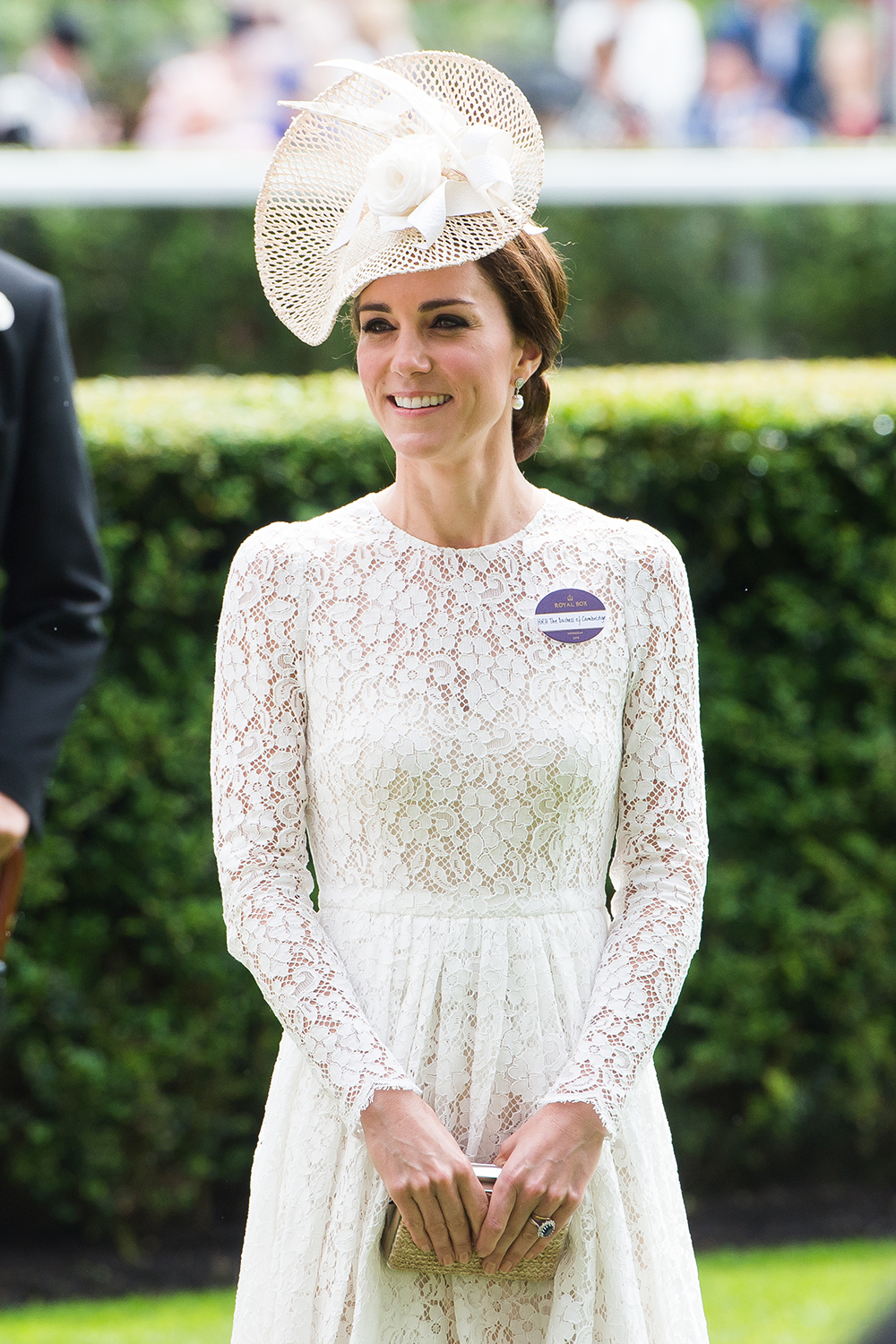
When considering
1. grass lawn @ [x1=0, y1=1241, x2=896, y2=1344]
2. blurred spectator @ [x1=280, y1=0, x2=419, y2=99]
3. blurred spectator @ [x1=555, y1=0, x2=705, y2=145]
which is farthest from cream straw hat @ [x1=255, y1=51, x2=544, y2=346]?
blurred spectator @ [x1=555, y1=0, x2=705, y2=145]

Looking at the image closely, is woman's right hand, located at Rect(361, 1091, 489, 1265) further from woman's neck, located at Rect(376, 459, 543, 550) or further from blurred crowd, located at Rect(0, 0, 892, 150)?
blurred crowd, located at Rect(0, 0, 892, 150)

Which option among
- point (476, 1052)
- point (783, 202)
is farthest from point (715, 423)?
point (783, 202)

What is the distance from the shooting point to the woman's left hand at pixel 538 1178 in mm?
2002

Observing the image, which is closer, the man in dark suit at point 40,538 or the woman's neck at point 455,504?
the woman's neck at point 455,504

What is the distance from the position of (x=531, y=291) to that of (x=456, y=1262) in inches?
49.5

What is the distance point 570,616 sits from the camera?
87.0 inches

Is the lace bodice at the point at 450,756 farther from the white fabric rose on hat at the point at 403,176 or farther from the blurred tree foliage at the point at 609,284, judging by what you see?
the blurred tree foliage at the point at 609,284

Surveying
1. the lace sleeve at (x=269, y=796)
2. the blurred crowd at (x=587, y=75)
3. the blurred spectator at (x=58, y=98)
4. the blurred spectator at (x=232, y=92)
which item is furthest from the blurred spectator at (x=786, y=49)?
the lace sleeve at (x=269, y=796)

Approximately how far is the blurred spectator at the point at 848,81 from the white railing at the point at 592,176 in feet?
1.02

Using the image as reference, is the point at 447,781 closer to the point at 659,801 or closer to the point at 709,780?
the point at 659,801

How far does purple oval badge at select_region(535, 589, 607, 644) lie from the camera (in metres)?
2.21

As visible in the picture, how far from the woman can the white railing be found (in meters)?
6.03

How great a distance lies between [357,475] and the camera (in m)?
4.41

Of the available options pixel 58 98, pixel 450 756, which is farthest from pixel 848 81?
pixel 450 756
